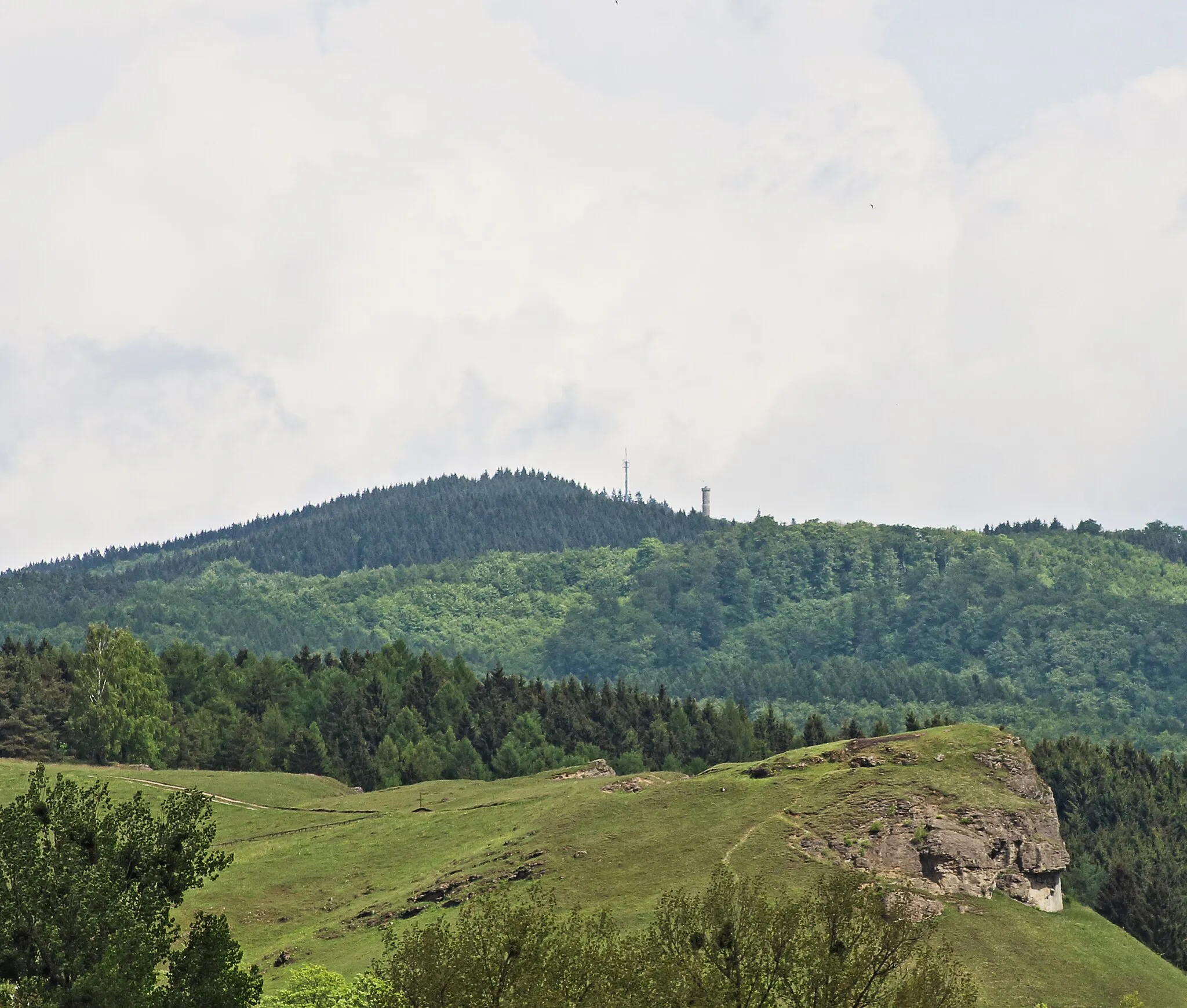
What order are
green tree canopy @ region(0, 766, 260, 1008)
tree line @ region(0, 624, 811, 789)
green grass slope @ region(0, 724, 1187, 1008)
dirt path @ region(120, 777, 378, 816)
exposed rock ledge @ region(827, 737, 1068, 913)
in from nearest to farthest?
green tree canopy @ region(0, 766, 260, 1008) < green grass slope @ region(0, 724, 1187, 1008) < exposed rock ledge @ region(827, 737, 1068, 913) < dirt path @ region(120, 777, 378, 816) < tree line @ region(0, 624, 811, 789)

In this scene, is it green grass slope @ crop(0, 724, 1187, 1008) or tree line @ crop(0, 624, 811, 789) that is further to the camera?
tree line @ crop(0, 624, 811, 789)

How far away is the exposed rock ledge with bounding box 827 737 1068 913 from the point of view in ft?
349

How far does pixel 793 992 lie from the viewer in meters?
66.1

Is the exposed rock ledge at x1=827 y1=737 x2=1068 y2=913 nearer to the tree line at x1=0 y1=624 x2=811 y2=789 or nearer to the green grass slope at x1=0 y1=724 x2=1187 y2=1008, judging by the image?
the green grass slope at x1=0 y1=724 x2=1187 y2=1008

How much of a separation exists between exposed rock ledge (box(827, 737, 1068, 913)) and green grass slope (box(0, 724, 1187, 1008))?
118cm

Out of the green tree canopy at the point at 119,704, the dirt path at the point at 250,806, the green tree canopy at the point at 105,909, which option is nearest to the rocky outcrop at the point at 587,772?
the dirt path at the point at 250,806

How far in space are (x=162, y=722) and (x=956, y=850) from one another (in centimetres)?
9950

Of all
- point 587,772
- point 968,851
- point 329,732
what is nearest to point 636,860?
point 968,851

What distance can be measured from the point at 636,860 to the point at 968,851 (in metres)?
21.0

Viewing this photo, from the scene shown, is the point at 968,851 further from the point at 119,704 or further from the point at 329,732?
the point at 329,732

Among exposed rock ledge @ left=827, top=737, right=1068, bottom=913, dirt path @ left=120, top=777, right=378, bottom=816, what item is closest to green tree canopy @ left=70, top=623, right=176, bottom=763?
dirt path @ left=120, top=777, right=378, bottom=816

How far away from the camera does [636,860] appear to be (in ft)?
354

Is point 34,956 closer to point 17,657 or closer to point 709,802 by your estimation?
point 709,802

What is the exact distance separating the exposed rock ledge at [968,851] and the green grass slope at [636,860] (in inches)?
46.4
